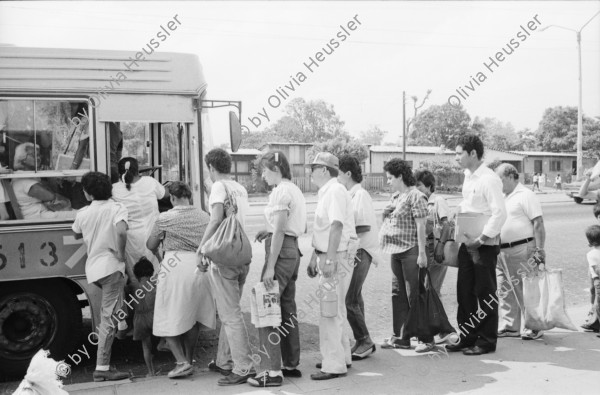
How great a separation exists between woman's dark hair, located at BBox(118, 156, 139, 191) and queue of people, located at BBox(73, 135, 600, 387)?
11 millimetres

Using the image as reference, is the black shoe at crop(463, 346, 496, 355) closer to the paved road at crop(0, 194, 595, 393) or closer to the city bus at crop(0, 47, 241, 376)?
the paved road at crop(0, 194, 595, 393)

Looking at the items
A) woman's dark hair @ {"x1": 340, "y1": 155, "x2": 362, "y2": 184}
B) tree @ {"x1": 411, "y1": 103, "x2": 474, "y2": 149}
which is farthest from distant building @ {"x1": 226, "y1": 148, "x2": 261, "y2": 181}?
tree @ {"x1": 411, "y1": 103, "x2": 474, "y2": 149}

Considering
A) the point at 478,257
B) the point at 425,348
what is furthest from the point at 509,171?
the point at 425,348

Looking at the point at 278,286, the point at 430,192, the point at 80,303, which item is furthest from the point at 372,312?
the point at 80,303

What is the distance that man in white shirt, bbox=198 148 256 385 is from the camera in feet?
16.5

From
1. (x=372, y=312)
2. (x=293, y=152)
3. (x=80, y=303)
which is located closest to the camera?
(x=80, y=303)

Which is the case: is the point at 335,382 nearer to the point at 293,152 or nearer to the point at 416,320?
the point at 416,320

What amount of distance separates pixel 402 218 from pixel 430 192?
1.05m

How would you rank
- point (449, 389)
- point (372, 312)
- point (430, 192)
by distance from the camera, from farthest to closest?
point (372, 312)
point (430, 192)
point (449, 389)

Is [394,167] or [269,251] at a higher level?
[394,167]

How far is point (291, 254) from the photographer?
5090mm

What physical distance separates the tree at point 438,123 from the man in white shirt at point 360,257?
220 ft

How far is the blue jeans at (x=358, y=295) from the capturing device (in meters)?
5.67

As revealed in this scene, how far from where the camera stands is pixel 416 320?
5781 mm
